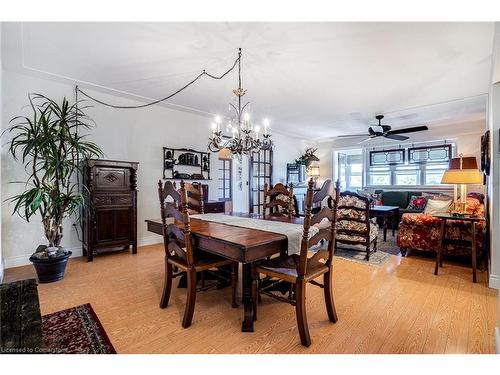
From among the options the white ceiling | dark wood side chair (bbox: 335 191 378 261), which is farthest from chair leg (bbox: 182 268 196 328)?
dark wood side chair (bbox: 335 191 378 261)

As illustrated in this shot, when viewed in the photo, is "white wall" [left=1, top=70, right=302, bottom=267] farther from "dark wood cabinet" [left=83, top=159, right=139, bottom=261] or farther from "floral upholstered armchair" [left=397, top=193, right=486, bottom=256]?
"floral upholstered armchair" [left=397, top=193, right=486, bottom=256]

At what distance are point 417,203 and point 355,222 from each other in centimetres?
283

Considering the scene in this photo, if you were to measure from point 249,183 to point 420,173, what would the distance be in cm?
434

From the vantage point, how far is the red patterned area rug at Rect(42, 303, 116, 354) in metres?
1.69

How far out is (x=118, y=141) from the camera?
4.11 meters

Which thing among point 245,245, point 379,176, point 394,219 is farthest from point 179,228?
point 379,176

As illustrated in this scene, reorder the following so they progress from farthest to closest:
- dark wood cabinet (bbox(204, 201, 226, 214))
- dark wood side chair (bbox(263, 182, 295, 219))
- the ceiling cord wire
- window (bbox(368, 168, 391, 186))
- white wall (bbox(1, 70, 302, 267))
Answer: window (bbox(368, 168, 391, 186)) → dark wood cabinet (bbox(204, 201, 226, 214)) → white wall (bbox(1, 70, 302, 267)) → the ceiling cord wire → dark wood side chair (bbox(263, 182, 295, 219))

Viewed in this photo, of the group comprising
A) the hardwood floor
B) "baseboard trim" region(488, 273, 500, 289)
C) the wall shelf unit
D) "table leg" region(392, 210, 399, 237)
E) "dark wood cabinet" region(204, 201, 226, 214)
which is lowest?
the hardwood floor

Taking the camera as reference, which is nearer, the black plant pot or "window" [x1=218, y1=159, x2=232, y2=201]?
the black plant pot

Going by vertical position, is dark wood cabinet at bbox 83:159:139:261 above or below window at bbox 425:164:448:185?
below

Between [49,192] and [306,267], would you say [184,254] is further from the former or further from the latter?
[49,192]

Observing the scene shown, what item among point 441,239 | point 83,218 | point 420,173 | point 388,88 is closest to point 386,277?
point 441,239

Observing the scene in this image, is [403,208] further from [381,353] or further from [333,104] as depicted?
[381,353]
